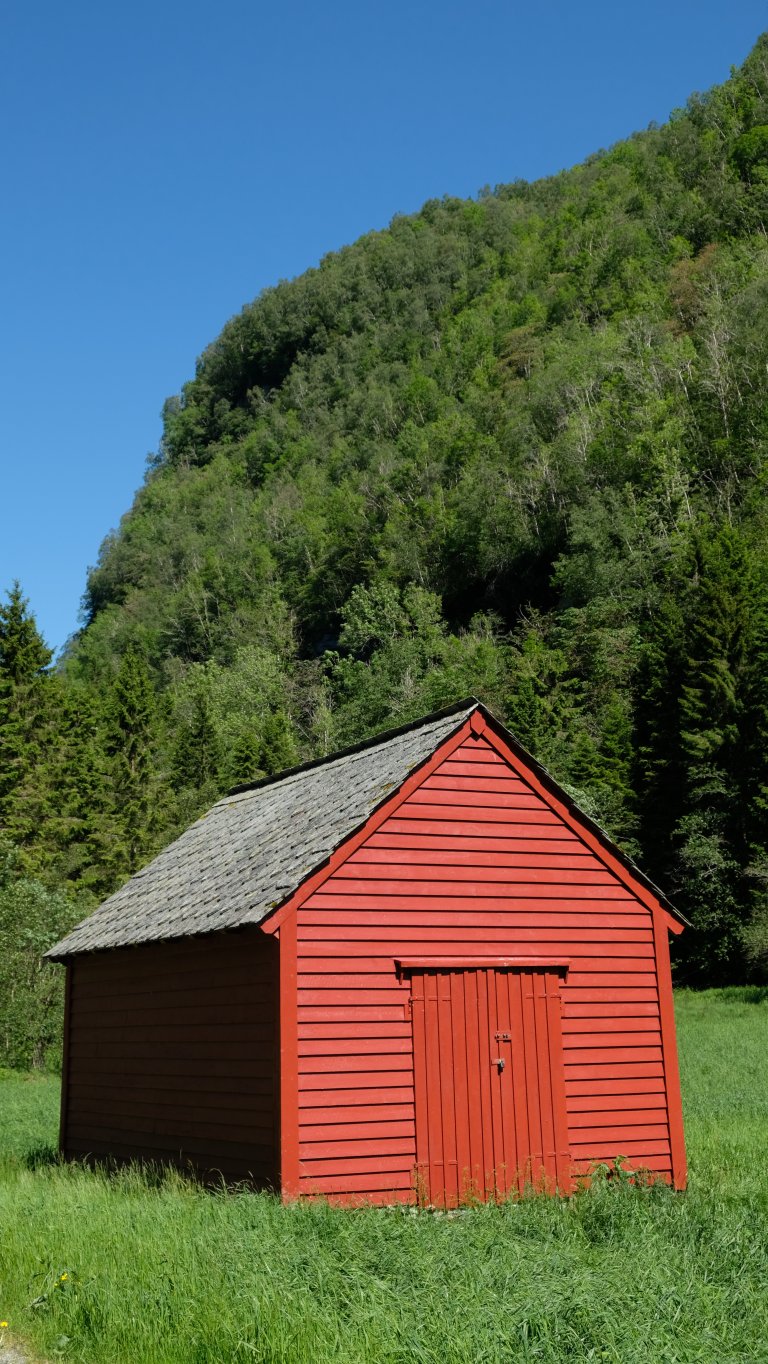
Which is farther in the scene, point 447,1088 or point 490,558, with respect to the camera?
point 490,558

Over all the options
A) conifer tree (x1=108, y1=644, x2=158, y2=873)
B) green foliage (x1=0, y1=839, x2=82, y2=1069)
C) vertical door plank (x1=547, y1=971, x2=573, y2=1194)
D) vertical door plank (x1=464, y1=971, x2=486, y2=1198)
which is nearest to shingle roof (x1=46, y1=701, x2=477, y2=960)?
vertical door plank (x1=464, y1=971, x2=486, y2=1198)

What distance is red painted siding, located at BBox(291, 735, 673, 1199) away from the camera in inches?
483

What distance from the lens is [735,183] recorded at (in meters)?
103

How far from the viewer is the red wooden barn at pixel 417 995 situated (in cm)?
1231

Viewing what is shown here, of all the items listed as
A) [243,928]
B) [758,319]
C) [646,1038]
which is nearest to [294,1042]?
[243,928]

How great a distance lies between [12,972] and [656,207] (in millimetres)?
93678

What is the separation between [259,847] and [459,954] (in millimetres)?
3029

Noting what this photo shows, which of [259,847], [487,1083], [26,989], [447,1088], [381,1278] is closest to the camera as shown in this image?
[381,1278]

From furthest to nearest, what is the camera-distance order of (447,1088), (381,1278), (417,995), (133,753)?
(133,753), (417,995), (447,1088), (381,1278)

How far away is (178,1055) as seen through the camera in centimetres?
1452

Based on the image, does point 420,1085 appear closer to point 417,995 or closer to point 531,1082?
point 417,995

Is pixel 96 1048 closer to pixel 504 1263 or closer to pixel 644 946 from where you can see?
pixel 644 946

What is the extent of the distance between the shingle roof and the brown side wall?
331mm

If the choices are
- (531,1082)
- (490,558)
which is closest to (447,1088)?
(531,1082)
